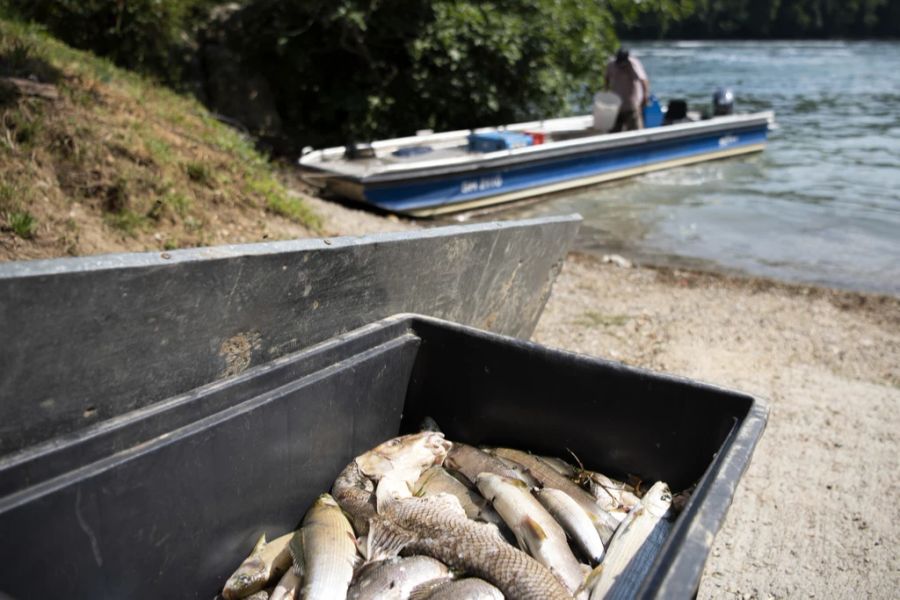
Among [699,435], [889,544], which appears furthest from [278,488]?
[889,544]

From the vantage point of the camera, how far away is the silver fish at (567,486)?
8.86ft

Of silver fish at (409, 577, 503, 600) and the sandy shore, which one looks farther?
the sandy shore

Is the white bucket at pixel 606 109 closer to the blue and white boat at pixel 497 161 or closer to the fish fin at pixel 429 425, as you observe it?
the blue and white boat at pixel 497 161

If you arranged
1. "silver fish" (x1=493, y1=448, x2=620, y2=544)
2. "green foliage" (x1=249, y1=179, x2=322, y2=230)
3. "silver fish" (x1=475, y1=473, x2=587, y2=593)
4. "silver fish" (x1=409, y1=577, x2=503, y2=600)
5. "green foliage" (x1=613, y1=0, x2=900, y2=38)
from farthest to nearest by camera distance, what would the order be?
"green foliage" (x1=613, y1=0, x2=900, y2=38)
"green foliage" (x1=249, y1=179, x2=322, y2=230)
"silver fish" (x1=493, y1=448, x2=620, y2=544)
"silver fish" (x1=475, y1=473, x2=587, y2=593)
"silver fish" (x1=409, y1=577, x2=503, y2=600)

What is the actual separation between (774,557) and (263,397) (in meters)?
2.31

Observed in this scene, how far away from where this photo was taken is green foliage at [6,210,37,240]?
15.4 feet

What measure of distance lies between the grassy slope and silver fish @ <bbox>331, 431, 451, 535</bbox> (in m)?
2.78

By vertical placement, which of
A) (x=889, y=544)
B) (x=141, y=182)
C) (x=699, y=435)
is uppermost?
(x=141, y=182)

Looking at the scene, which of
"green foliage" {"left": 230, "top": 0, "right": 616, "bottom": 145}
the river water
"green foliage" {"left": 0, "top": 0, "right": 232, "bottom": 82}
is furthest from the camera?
"green foliage" {"left": 230, "top": 0, "right": 616, "bottom": 145}

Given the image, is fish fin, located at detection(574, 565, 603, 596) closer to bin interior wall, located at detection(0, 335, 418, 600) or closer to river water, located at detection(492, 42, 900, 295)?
bin interior wall, located at detection(0, 335, 418, 600)

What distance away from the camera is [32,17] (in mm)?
10219

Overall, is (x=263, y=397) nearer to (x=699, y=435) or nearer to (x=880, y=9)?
(x=699, y=435)

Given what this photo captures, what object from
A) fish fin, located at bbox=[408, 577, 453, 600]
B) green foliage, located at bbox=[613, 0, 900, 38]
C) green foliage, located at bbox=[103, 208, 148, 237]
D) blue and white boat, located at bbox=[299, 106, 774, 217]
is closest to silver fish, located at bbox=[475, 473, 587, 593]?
fish fin, located at bbox=[408, 577, 453, 600]

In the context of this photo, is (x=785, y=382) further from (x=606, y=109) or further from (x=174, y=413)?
(x=606, y=109)
